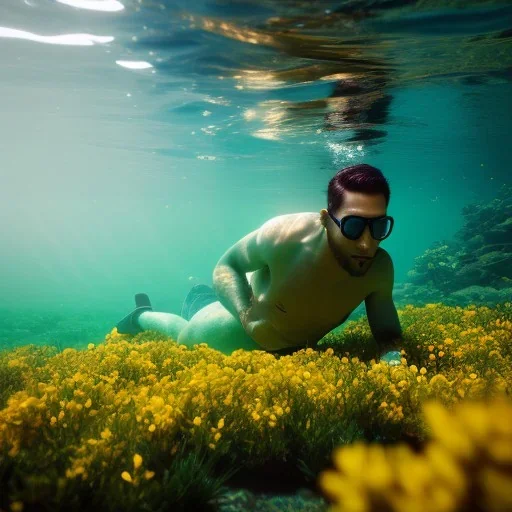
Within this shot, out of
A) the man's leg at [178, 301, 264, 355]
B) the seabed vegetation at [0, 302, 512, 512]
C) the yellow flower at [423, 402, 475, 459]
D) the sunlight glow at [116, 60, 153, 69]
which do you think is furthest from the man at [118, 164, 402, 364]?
the sunlight glow at [116, 60, 153, 69]

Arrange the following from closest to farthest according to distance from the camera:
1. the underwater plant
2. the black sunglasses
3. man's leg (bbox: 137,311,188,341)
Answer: the black sunglasses, man's leg (bbox: 137,311,188,341), the underwater plant

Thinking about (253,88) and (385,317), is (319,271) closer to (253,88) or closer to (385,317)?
(385,317)

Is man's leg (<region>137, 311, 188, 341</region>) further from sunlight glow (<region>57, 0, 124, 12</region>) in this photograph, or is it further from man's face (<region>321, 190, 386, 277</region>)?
sunlight glow (<region>57, 0, 124, 12</region>)

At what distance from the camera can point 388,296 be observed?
14.5ft

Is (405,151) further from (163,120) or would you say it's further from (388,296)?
(388,296)

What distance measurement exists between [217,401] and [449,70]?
13.6 metres

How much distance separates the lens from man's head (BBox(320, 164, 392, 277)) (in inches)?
146

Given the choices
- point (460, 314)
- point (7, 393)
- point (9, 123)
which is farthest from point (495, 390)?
point (9, 123)

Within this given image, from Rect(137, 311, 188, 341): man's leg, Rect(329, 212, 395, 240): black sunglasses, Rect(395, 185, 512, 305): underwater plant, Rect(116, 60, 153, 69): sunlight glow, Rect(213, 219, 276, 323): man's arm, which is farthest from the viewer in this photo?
Rect(395, 185, 512, 305): underwater plant

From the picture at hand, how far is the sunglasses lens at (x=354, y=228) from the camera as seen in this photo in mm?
3662

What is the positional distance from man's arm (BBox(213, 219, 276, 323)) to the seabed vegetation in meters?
0.90

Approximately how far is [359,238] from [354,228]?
0.12 m

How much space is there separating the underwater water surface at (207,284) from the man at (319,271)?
45 centimetres

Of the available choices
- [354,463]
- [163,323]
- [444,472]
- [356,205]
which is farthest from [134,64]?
[444,472]
